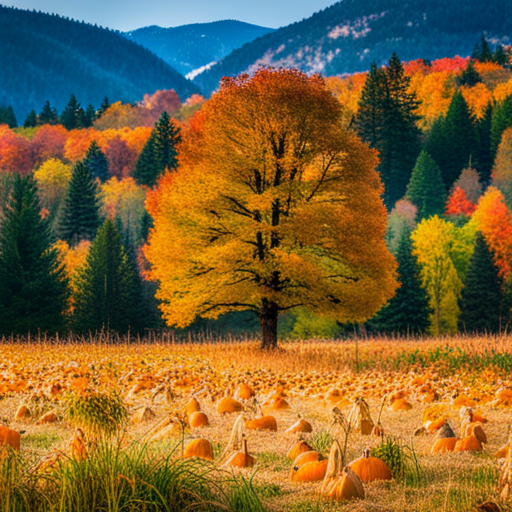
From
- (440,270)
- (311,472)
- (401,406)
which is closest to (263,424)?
(311,472)

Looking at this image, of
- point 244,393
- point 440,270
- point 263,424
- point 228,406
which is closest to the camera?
point 263,424

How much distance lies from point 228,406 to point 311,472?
2.84 m

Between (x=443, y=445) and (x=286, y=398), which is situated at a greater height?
(x=443, y=445)

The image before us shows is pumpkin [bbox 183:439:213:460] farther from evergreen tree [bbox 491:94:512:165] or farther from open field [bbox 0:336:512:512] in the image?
evergreen tree [bbox 491:94:512:165]

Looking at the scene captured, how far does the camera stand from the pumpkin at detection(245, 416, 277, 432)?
632 cm

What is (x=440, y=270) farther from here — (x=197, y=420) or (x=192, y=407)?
(x=197, y=420)

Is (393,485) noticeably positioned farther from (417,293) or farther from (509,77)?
(509,77)

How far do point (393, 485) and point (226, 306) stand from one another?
1253 centimetres

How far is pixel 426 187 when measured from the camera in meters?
55.7

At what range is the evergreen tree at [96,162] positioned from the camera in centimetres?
7409

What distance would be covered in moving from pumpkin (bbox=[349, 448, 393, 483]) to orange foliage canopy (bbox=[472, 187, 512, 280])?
137ft

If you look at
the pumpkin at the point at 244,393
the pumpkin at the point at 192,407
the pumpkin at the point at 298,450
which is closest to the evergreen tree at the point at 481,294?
the pumpkin at the point at 244,393

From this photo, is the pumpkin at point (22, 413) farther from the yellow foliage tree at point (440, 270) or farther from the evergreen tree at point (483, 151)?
the evergreen tree at point (483, 151)

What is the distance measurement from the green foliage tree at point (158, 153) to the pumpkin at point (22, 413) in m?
57.2
